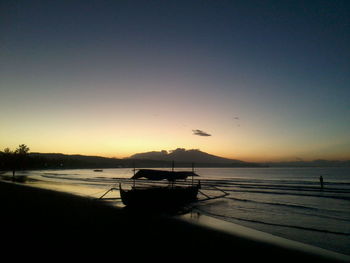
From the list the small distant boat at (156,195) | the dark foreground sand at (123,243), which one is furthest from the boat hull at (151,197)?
the dark foreground sand at (123,243)

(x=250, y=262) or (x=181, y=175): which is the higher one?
(x=181, y=175)

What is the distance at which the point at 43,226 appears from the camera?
14.0m

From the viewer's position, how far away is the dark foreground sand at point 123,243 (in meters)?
9.75

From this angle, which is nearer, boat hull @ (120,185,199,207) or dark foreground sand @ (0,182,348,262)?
dark foreground sand @ (0,182,348,262)

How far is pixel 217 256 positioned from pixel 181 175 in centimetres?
2082

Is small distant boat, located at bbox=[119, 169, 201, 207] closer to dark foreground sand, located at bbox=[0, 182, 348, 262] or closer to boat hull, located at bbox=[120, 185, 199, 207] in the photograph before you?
boat hull, located at bbox=[120, 185, 199, 207]

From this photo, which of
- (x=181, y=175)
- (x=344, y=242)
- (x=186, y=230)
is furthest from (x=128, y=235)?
(x=181, y=175)

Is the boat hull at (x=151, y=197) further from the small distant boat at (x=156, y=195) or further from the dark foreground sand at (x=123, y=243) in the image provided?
the dark foreground sand at (x=123, y=243)

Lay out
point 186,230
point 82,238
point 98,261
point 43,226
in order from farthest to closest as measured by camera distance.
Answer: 1. point 186,230
2. point 43,226
3. point 82,238
4. point 98,261

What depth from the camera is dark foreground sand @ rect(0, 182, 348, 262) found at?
9.75 meters

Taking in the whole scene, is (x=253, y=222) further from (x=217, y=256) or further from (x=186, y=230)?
(x=217, y=256)

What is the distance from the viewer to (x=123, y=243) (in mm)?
11602

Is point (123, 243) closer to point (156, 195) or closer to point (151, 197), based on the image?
point (151, 197)

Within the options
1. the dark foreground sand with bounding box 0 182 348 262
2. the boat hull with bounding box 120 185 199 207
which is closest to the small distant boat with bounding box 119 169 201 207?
the boat hull with bounding box 120 185 199 207
